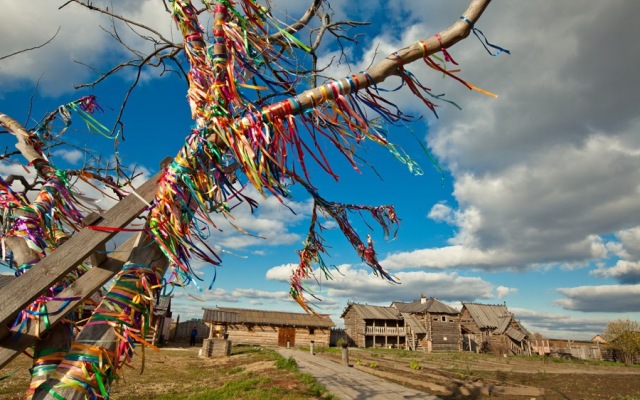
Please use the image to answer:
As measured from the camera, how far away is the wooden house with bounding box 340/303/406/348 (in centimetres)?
4478

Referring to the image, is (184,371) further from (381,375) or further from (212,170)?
(212,170)

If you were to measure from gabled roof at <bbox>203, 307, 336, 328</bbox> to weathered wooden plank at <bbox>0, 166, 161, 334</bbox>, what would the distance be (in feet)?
104

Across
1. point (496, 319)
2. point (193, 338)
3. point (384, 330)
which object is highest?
point (496, 319)

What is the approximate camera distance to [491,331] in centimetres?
4641

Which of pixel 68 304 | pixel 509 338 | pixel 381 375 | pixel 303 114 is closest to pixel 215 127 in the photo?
pixel 303 114

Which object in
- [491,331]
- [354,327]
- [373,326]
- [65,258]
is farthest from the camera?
[491,331]

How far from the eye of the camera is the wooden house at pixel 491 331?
4317 cm

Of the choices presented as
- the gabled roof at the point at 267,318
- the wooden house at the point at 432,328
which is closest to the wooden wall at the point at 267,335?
the gabled roof at the point at 267,318

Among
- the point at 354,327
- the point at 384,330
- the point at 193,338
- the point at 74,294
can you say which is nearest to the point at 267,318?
the point at 193,338

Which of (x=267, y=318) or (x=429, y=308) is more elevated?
(x=429, y=308)

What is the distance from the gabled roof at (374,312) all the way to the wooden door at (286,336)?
38.7 feet

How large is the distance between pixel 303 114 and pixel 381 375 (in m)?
14.6

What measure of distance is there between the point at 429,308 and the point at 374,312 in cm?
692

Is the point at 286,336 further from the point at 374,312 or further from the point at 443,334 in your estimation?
→ the point at 443,334
